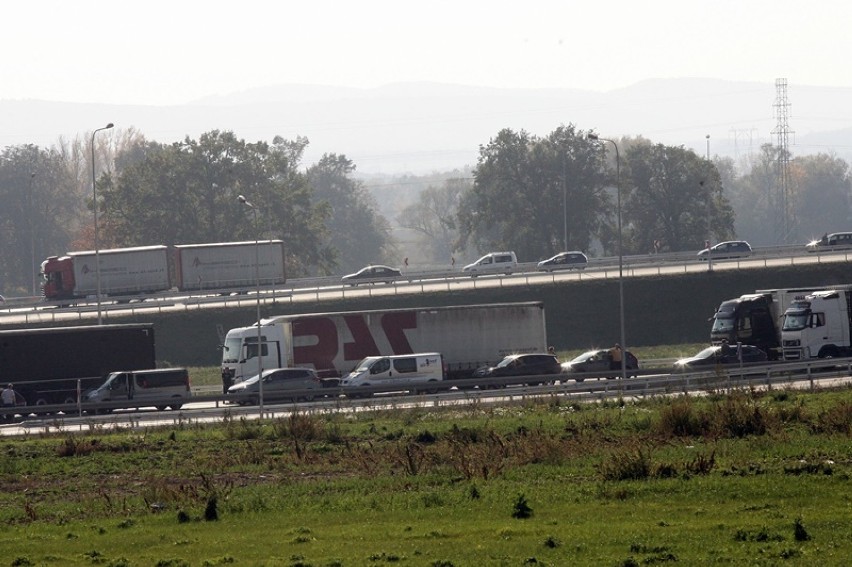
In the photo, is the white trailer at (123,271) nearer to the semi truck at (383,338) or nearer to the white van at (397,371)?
the semi truck at (383,338)

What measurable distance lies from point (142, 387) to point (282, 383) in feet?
19.1

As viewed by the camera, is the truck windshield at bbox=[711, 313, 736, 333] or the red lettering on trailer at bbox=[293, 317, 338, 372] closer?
the red lettering on trailer at bbox=[293, 317, 338, 372]

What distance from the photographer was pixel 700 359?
50.8 meters

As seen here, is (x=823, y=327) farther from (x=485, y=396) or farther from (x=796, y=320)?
(x=485, y=396)

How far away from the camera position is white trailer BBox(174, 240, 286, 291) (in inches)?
3255

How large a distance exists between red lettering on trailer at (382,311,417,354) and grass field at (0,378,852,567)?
17869 mm

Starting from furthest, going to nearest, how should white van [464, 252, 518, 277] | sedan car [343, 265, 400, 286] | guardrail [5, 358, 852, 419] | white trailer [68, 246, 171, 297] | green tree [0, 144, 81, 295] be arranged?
green tree [0, 144, 81, 295], white van [464, 252, 518, 277], white trailer [68, 246, 171, 297], sedan car [343, 265, 400, 286], guardrail [5, 358, 852, 419]

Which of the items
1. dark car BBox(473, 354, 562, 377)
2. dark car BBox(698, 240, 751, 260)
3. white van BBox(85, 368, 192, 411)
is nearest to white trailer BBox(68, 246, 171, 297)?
white van BBox(85, 368, 192, 411)

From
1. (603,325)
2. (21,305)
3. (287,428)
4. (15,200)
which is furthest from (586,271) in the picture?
(15,200)

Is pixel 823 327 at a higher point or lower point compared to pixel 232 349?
lower

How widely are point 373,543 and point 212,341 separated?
53.9 meters

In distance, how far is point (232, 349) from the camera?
53625mm

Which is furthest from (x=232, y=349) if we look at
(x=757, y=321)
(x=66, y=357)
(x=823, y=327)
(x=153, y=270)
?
(x=153, y=270)

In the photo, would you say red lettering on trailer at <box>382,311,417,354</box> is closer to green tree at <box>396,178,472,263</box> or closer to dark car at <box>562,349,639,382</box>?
dark car at <box>562,349,639,382</box>
